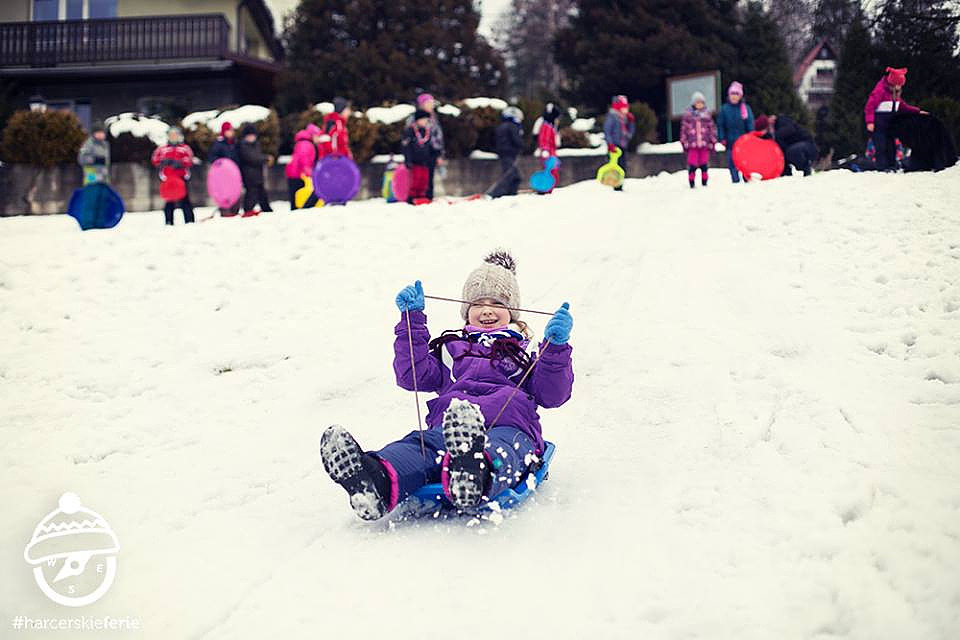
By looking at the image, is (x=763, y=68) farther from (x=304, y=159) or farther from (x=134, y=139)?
(x=134, y=139)

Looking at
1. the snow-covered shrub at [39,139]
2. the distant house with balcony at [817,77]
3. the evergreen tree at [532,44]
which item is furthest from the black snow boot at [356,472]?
the distant house with balcony at [817,77]

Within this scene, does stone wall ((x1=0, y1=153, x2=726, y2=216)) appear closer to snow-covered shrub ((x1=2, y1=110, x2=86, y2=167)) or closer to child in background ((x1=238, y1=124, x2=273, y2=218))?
snow-covered shrub ((x1=2, y1=110, x2=86, y2=167))

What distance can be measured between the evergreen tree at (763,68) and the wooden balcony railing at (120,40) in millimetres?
13583

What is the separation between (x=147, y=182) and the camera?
17.2m

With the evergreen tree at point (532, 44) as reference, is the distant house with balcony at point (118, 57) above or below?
below

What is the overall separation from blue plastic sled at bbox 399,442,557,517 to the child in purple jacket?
47 mm

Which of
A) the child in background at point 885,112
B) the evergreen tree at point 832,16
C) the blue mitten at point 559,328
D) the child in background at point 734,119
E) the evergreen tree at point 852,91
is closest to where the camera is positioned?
the blue mitten at point 559,328

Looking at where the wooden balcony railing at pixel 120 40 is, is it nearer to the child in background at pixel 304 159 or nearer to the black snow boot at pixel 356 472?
the child in background at pixel 304 159

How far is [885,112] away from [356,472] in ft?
32.5

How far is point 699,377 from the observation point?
17.2ft

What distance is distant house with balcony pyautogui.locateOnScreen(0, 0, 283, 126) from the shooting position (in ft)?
74.4

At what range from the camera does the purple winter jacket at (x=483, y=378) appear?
147 inches

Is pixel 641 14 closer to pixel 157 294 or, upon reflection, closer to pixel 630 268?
pixel 630 268

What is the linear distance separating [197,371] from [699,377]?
3.32 metres
